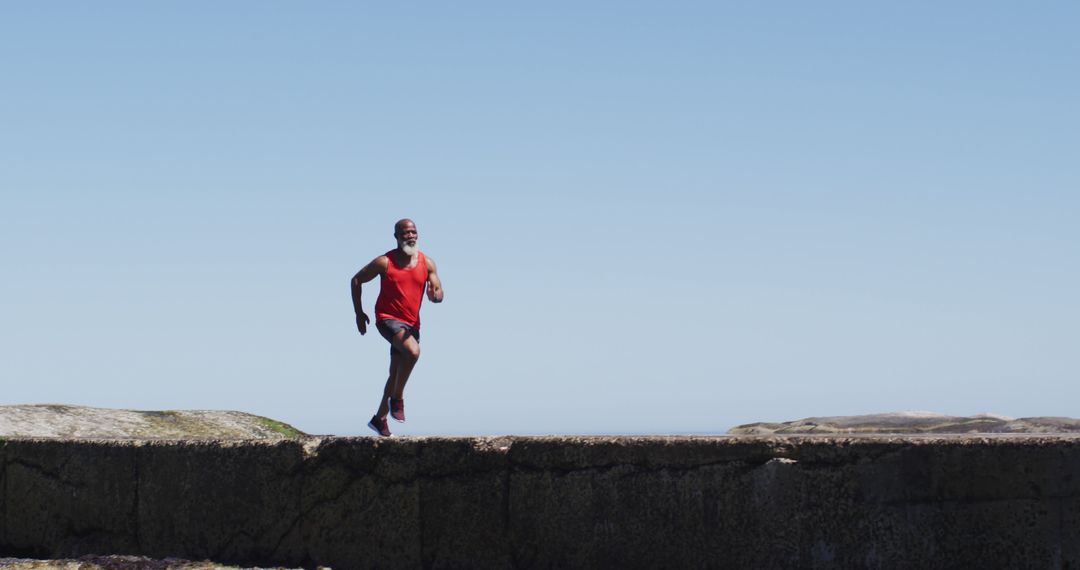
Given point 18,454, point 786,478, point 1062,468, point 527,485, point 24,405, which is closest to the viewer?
point 1062,468

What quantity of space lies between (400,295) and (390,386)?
53cm

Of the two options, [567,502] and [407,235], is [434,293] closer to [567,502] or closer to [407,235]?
[407,235]

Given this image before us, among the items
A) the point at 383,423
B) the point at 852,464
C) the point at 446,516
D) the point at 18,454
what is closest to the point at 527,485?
the point at 446,516

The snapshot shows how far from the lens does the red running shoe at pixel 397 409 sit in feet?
24.8

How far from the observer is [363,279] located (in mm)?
7641

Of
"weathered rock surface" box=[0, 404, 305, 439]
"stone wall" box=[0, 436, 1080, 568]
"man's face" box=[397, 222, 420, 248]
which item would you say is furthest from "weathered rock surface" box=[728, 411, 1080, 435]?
"weathered rock surface" box=[0, 404, 305, 439]

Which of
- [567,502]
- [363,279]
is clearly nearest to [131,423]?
[363,279]

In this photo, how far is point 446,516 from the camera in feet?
18.7

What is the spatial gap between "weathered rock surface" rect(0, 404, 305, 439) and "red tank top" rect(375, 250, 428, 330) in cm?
221

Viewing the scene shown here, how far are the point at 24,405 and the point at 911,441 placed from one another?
764 centimetres

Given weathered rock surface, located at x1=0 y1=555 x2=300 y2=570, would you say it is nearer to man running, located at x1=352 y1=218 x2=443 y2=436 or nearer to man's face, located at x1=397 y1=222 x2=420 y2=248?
man running, located at x1=352 y1=218 x2=443 y2=436

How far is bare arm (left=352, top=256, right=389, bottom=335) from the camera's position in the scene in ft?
24.8

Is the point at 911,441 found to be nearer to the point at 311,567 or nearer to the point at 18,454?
the point at 311,567

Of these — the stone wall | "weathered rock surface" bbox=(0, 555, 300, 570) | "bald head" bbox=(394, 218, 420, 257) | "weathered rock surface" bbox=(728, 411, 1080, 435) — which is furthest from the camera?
"weathered rock surface" bbox=(728, 411, 1080, 435)
